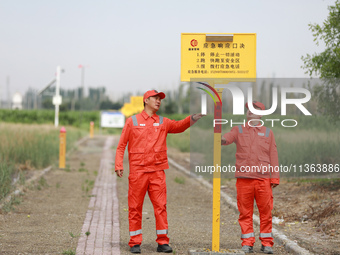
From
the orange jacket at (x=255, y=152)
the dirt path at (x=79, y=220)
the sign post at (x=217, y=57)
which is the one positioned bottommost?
the dirt path at (x=79, y=220)

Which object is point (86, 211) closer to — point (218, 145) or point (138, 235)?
point (138, 235)

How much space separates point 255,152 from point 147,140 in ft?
4.42

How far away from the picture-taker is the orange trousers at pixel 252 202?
6855mm

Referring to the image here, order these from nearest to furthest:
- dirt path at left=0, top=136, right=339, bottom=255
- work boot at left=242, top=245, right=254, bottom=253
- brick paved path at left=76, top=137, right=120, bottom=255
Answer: work boot at left=242, top=245, right=254, bottom=253 → brick paved path at left=76, top=137, right=120, bottom=255 → dirt path at left=0, top=136, right=339, bottom=255

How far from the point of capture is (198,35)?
21.3 ft

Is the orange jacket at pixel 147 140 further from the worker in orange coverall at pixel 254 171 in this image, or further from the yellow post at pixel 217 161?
the worker in orange coverall at pixel 254 171

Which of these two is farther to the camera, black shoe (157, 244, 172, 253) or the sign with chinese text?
black shoe (157, 244, 172, 253)

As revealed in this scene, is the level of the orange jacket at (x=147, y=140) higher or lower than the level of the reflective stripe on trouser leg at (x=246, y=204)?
higher

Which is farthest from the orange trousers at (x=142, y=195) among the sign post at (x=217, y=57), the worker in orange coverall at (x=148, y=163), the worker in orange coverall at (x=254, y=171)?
the worker in orange coverall at (x=254, y=171)

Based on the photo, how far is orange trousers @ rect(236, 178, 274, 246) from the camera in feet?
22.5

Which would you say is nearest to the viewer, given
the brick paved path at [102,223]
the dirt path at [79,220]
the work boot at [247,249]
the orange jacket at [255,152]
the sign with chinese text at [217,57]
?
the sign with chinese text at [217,57]

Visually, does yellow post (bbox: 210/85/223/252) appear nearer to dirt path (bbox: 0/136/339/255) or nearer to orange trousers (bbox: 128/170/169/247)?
orange trousers (bbox: 128/170/169/247)

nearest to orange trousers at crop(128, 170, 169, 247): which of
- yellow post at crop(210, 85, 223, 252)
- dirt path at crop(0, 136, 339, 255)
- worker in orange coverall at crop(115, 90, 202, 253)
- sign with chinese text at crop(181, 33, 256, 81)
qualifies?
worker in orange coverall at crop(115, 90, 202, 253)

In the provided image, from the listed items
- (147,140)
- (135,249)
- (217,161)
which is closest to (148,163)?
(147,140)
